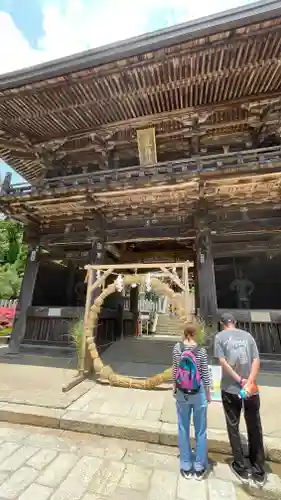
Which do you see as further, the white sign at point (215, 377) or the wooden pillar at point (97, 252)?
the wooden pillar at point (97, 252)

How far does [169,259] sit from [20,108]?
8.64 metres

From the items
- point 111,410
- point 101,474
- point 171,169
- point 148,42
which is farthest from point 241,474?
point 148,42

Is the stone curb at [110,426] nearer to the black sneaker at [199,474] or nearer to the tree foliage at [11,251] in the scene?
the black sneaker at [199,474]

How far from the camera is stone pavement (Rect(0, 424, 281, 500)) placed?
2.45 meters

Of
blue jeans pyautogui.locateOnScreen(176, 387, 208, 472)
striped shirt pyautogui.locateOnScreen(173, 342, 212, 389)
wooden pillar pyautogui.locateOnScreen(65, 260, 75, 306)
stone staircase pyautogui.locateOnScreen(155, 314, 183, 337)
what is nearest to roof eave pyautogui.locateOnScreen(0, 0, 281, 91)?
wooden pillar pyautogui.locateOnScreen(65, 260, 75, 306)

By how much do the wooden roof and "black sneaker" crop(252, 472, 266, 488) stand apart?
828 centimetres

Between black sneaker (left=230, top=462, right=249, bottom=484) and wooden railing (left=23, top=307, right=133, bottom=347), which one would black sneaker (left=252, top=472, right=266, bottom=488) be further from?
wooden railing (left=23, top=307, right=133, bottom=347)

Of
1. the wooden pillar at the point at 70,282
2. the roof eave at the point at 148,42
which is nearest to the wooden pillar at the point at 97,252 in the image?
the wooden pillar at the point at 70,282

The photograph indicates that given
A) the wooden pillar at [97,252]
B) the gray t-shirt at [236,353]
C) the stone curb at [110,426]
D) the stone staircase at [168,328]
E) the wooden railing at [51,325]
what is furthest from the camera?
the stone staircase at [168,328]

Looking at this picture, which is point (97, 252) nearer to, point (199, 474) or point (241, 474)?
point (199, 474)

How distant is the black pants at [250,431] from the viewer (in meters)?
2.77

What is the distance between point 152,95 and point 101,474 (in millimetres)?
8736

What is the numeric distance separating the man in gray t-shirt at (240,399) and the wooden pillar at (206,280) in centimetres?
397

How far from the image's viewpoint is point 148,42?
19.8 ft
